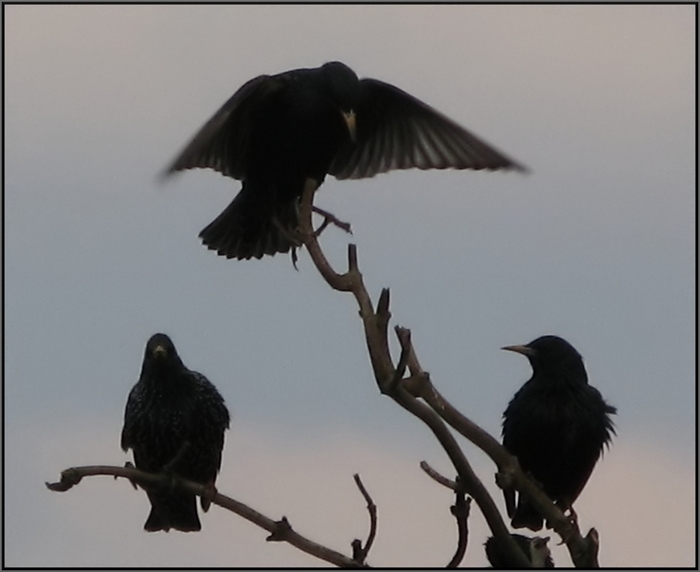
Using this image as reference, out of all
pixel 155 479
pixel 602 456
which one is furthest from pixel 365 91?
pixel 155 479

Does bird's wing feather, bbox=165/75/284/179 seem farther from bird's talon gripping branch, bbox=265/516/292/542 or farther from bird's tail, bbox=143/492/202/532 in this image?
bird's talon gripping branch, bbox=265/516/292/542

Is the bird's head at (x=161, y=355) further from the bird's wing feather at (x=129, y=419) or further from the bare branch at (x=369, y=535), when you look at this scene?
the bare branch at (x=369, y=535)

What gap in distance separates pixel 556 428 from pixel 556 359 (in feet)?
1.37

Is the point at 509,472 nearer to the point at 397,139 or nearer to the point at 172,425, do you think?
the point at 172,425

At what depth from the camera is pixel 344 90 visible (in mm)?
7531

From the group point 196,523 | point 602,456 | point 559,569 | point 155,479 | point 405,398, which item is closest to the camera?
point 405,398

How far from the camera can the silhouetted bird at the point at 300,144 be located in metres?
7.57

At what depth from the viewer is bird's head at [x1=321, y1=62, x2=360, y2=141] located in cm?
754

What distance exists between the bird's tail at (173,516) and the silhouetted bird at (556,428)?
174 centimetres

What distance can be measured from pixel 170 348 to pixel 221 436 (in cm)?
53

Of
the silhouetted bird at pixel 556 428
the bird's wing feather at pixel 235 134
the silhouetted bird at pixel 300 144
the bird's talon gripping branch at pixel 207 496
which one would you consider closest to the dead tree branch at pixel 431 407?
the bird's talon gripping branch at pixel 207 496

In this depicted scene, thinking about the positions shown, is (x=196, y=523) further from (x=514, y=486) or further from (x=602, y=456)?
(x=514, y=486)

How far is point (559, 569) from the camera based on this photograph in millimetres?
5598

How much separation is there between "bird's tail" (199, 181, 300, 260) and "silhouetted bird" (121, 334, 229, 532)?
0.60m
